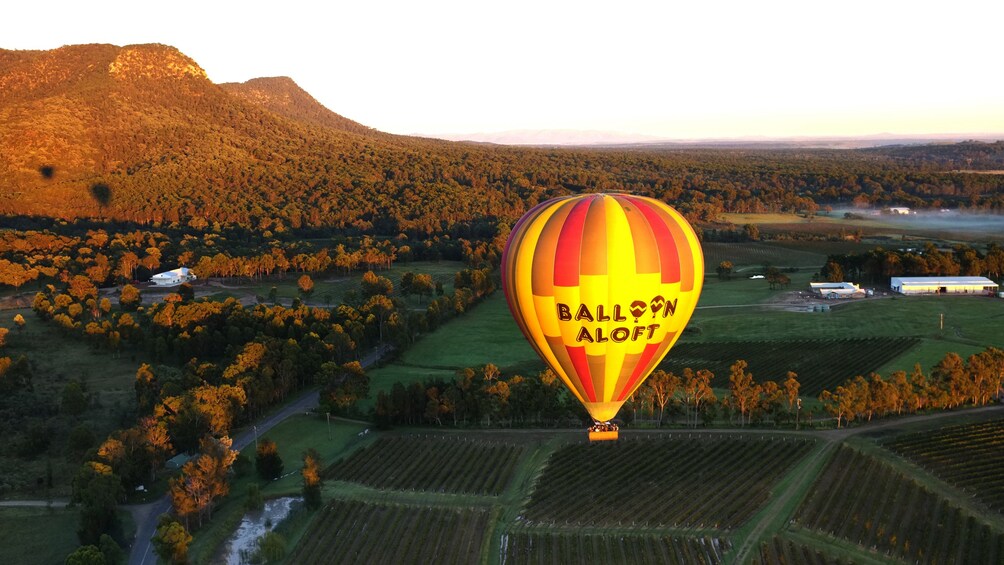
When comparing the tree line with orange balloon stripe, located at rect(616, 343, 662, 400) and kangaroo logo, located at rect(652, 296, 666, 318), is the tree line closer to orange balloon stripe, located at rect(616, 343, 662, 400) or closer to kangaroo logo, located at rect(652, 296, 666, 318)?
orange balloon stripe, located at rect(616, 343, 662, 400)

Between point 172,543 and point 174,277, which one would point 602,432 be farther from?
point 174,277

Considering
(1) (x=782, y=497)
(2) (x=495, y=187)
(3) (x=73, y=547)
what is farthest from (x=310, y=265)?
(2) (x=495, y=187)

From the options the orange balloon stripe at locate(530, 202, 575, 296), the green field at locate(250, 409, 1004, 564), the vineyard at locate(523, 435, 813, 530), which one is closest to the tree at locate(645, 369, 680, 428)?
the vineyard at locate(523, 435, 813, 530)

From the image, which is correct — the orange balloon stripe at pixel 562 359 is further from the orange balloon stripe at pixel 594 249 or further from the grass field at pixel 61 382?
the grass field at pixel 61 382

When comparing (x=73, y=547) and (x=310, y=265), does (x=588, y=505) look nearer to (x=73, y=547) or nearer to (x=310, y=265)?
(x=73, y=547)

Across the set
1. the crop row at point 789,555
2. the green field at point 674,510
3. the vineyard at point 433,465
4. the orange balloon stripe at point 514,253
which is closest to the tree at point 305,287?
the vineyard at point 433,465

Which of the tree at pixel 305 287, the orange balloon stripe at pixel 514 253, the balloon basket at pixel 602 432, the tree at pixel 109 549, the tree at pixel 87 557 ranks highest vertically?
the orange balloon stripe at pixel 514 253
